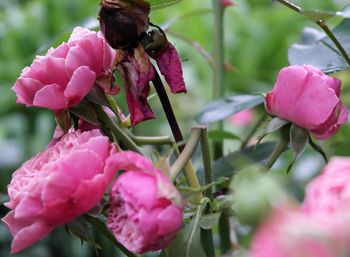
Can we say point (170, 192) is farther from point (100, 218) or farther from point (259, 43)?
point (259, 43)

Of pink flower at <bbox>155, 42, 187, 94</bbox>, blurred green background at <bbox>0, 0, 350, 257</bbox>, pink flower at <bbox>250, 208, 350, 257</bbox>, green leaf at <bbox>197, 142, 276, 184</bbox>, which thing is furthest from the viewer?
blurred green background at <bbox>0, 0, 350, 257</bbox>

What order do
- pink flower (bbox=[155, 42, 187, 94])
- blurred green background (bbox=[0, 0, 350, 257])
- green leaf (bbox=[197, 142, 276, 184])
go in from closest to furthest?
1. pink flower (bbox=[155, 42, 187, 94])
2. green leaf (bbox=[197, 142, 276, 184])
3. blurred green background (bbox=[0, 0, 350, 257])

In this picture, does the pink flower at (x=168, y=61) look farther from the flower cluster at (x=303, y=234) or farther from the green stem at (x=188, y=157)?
the flower cluster at (x=303, y=234)

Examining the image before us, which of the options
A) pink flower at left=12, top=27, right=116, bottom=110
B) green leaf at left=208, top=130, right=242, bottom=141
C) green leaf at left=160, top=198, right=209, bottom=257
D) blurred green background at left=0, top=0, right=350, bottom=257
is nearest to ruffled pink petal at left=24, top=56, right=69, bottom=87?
pink flower at left=12, top=27, right=116, bottom=110

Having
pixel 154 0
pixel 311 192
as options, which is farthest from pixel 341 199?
pixel 154 0

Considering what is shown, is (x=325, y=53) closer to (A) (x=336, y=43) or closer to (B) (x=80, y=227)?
(A) (x=336, y=43)

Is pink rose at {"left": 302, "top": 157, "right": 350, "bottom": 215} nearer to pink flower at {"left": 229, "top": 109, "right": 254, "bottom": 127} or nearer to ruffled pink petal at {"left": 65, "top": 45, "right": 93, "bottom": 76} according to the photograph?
ruffled pink petal at {"left": 65, "top": 45, "right": 93, "bottom": 76}

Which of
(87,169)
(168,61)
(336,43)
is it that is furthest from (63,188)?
(336,43)

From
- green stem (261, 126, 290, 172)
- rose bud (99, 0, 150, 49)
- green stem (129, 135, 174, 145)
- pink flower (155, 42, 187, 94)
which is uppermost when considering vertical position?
rose bud (99, 0, 150, 49)

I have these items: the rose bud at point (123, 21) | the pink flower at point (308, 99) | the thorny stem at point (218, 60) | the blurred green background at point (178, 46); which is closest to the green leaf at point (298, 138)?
the pink flower at point (308, 99)
